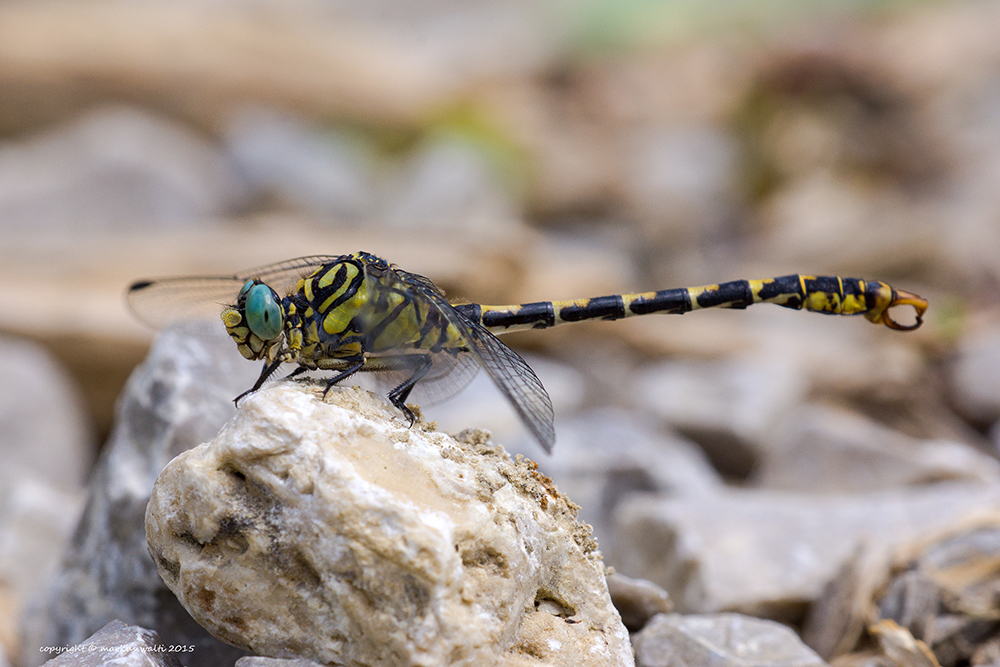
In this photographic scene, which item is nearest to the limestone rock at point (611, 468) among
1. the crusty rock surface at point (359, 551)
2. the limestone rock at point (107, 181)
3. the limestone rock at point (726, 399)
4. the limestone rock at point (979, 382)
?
the limestone rock at point (726, 399)


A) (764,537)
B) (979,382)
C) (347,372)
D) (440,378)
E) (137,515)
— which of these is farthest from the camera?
(979,382)

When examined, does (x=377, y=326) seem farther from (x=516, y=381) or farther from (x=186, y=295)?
(x=186, y=295)

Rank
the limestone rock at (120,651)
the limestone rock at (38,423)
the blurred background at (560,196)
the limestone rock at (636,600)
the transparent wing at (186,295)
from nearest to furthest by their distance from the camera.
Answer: the limestone rock at (120,651)
the limestone rock at (636,600)
the transparent wing at (186,295)
the limestone rock at (38,423)
the blurred background at (560,196)

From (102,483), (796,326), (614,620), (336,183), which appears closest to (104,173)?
(336,183)

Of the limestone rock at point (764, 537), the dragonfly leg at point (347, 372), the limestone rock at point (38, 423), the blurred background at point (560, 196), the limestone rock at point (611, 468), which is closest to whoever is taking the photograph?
the dragonfly leg at point (347, 372)

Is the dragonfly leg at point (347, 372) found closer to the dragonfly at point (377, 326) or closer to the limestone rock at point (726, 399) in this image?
the dragonfly at point (377, 326)

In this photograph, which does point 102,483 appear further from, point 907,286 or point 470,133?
point 470,133

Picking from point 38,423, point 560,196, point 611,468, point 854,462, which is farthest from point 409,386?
point 560,196

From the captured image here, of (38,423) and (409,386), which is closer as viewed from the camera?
(409,386)
